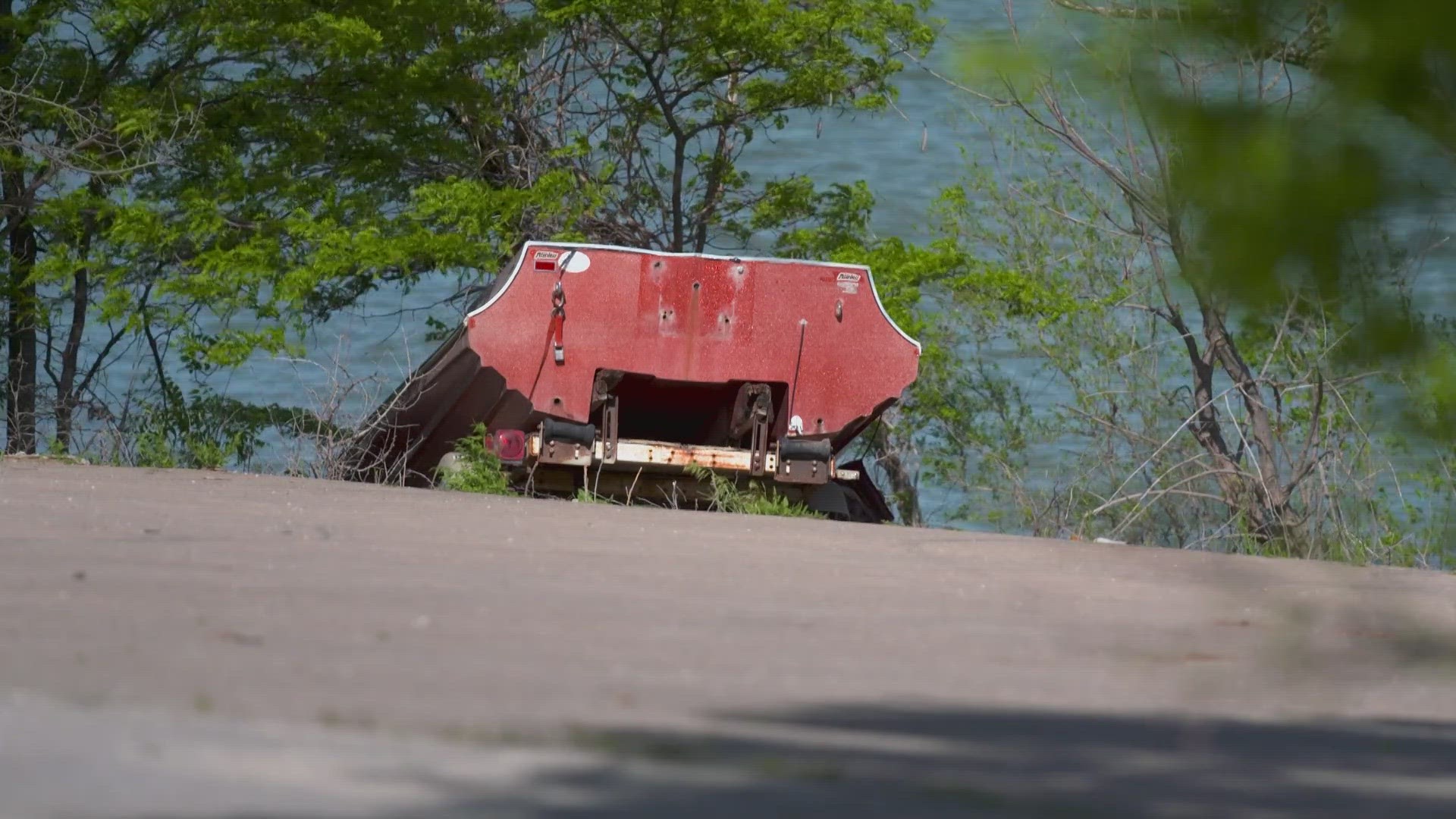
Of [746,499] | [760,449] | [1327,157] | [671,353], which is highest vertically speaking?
[671,353]

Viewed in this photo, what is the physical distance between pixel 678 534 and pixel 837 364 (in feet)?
18.8

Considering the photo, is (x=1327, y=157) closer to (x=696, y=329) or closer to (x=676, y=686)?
(x=676, y=686)

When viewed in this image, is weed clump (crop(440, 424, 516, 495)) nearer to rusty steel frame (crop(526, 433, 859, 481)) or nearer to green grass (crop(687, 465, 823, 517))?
rusty steel frame (crop(526, 433, 859, 481))

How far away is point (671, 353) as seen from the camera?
44.5 ft

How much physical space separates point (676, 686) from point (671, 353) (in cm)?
958

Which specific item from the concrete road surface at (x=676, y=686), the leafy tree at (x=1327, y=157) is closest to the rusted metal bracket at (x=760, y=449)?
the concrete road surface at (x=676, y=686)

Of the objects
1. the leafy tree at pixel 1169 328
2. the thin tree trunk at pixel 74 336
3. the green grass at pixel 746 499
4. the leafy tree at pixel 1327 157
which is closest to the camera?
the leafy tree at pixel 1327 157

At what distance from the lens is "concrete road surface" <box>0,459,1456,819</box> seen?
2.80 metres

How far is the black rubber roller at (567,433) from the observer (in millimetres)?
13219

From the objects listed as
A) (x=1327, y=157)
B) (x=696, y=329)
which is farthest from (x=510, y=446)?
(x=1327, y=157)

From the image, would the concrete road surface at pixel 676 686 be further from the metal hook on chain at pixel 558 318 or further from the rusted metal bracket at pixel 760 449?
the rusted metal bracket at pixel 760 449

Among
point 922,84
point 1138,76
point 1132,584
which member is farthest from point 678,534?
point 922,84

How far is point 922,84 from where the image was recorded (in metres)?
23.9

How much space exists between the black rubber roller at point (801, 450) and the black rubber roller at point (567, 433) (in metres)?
1.38
